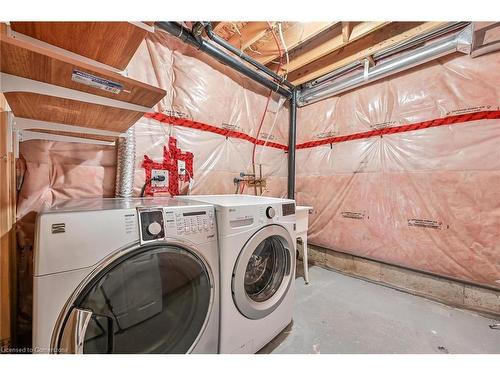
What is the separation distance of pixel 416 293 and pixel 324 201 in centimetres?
117

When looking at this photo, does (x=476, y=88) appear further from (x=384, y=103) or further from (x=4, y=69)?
(x=4, y=69)

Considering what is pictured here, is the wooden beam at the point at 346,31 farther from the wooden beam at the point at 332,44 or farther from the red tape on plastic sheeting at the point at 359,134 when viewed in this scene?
the red tape on plastic sheeting at the point at 359,134

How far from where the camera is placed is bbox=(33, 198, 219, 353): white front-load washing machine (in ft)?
2.10

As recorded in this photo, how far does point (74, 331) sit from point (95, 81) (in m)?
0.80

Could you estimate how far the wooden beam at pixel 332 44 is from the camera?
1.81 meters

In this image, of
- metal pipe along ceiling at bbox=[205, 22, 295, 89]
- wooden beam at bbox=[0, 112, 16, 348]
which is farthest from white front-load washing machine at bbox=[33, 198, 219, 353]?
metal pipe along ceiling at bbox=[205, 22, 295, 89]

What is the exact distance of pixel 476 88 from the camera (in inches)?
64.8

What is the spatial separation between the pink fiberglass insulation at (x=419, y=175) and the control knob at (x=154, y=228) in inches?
81.9

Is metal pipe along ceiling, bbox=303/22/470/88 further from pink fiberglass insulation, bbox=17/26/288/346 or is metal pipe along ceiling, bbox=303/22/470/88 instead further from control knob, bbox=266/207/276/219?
control knob, bbox=266/207/276/219

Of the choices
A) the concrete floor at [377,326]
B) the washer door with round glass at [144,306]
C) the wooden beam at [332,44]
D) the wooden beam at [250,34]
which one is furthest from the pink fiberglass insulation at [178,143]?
the concrete floor at [377,326]

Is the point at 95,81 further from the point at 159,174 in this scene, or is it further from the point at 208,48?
the point at 208,48

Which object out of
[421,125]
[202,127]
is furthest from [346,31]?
[202,127]
